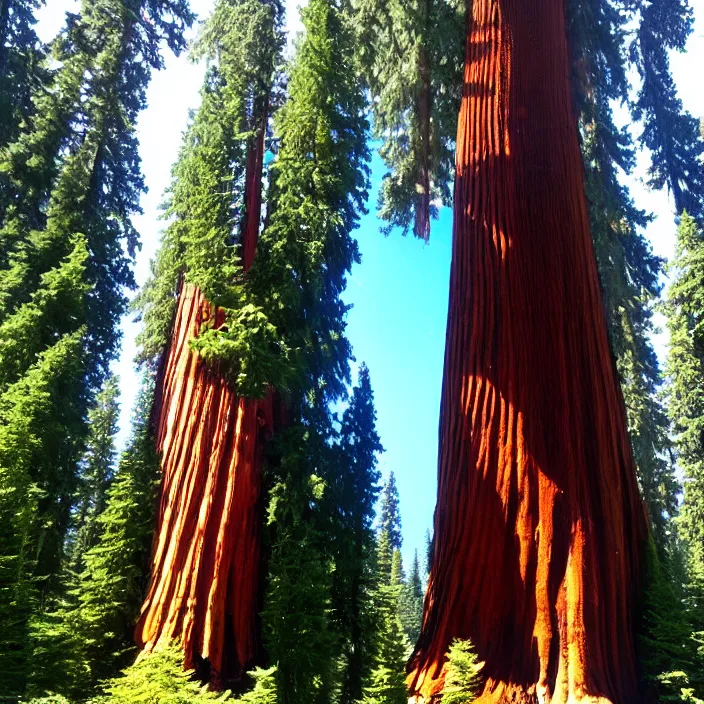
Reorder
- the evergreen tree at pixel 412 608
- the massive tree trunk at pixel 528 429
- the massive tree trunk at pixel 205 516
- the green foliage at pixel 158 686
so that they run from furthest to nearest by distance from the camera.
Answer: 1. the evergreen tree at pixel 412 608
2. the massive tree trunk at pixel 205 516
3. the massive tree trunk at pixel 528 429
4. the green foliage at pixel 158 686

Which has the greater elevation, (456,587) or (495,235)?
(495,235)

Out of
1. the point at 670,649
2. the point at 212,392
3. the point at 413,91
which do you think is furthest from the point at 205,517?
the point at 413,91

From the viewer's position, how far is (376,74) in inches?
414

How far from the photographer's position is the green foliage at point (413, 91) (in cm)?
894

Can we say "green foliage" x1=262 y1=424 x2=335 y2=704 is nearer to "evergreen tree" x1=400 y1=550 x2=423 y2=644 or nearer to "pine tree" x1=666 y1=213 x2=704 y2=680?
"pine tree" x1=666 y1=213 x2=704 y2=680

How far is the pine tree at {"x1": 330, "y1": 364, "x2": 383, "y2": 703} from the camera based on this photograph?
675cm

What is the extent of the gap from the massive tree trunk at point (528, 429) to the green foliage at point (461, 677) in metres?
0.14

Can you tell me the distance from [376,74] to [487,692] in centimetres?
952

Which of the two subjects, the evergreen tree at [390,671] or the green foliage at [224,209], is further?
the green foliage at [224,209]

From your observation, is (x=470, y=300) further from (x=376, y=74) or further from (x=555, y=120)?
(x=376, y=74)

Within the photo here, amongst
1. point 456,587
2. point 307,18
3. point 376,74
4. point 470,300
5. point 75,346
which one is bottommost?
point 456,587

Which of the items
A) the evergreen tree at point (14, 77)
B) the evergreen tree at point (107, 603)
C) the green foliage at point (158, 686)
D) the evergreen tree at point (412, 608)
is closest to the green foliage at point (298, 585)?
the green foliage at point (158, 686)

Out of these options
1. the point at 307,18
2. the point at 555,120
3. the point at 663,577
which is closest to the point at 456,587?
the point at 663,577

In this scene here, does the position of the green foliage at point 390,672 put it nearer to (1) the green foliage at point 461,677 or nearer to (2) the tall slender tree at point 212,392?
(1) the green foliage at point 461,677
